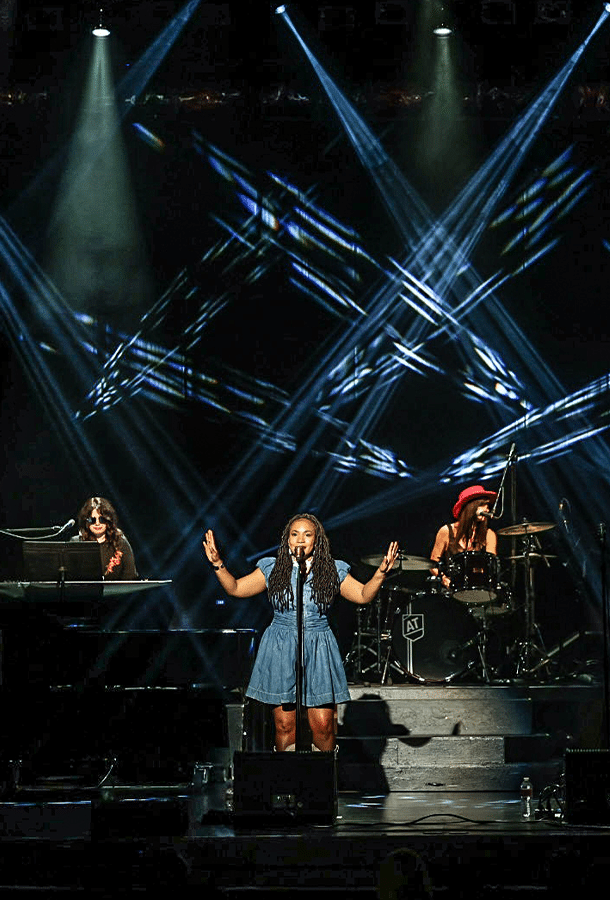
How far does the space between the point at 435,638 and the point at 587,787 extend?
3.84 metres

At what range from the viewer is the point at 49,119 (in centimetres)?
1140

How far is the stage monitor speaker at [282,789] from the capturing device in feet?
19.0

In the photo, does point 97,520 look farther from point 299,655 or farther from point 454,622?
point 299,655

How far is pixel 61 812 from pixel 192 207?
7.13m

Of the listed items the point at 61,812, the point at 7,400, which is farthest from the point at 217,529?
the point at 61,812

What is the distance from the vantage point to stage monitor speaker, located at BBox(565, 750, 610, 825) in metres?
5.77

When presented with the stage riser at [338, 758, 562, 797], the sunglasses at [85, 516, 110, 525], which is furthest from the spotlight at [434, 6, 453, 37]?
the stage riser at [338, 758, 562, 797]

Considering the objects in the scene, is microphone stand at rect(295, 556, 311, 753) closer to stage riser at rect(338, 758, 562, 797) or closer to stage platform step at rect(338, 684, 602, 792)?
stage riser at rect(338, 758, 562, 797)

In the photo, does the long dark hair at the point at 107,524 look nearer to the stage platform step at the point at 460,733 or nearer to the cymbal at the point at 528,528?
the stage platform step at the point at 460,733

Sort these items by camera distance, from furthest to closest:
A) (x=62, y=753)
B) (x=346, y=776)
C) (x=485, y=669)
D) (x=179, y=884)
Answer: (x=485, y=669), (x=346, y=776), (x=62, y=753), (x=179, y=884)

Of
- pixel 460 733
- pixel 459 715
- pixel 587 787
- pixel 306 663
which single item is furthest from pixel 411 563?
pixel 587 787

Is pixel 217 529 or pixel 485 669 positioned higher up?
pixel 217 529

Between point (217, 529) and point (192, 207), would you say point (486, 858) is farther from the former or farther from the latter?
point (192, 207)

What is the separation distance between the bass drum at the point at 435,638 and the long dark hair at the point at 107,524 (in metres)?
2.36
